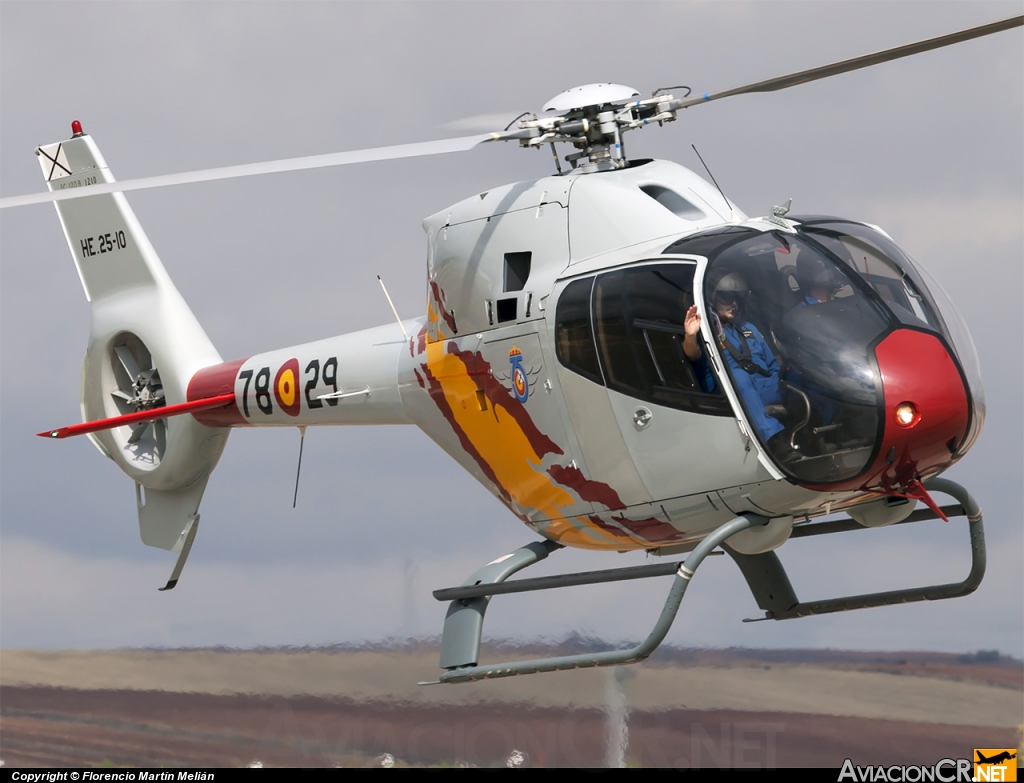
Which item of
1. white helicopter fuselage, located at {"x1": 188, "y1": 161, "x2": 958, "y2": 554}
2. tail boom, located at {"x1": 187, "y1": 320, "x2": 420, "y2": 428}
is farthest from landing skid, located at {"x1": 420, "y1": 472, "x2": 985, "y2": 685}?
tail boom, located at {"x1": 187, "y1": 320, "x2": 420, "y2": 428}

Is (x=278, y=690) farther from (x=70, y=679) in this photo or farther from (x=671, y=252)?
(x=671, y=252)

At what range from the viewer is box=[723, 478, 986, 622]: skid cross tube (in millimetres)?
8930

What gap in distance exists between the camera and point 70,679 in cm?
1398

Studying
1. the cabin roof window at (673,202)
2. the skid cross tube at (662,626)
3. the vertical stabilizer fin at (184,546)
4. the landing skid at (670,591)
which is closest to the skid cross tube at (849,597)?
the landing skid at (670,591)

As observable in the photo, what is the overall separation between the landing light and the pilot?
61 cm

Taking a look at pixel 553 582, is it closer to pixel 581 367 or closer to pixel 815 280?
pixel 581 367

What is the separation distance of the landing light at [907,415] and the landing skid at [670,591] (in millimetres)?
1072

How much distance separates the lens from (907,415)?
777 cm

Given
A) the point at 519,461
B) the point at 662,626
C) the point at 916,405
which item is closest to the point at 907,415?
the point at 916,405

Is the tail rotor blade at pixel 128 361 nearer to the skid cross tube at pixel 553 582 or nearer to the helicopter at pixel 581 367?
the helicopter at pixel 581 367

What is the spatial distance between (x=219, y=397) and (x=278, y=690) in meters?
2.65

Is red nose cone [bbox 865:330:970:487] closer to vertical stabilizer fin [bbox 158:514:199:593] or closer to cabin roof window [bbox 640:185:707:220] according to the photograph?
cabin roof window [bbox 640:185:707:220]

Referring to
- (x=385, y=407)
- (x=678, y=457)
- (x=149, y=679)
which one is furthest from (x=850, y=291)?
(x=149, y=679)

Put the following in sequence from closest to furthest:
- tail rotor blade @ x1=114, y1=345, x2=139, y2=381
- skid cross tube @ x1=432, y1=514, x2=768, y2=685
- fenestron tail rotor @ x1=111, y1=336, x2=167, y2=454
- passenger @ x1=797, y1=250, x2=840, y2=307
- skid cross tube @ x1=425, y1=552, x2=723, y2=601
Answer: passenger @ x1=797, y1=250, x2=840, y2=307, skid cross tube @ x1=432, y1=514, x2=768, y2=685, skid cross tube @ x1=425, y1=552, x2=723, y2=601, fenestron tail rotor @ x1=111, y1=336, x2=167, y2=454, tail rotor blade @ x1=114, y1=345, x2=139, y2=381
